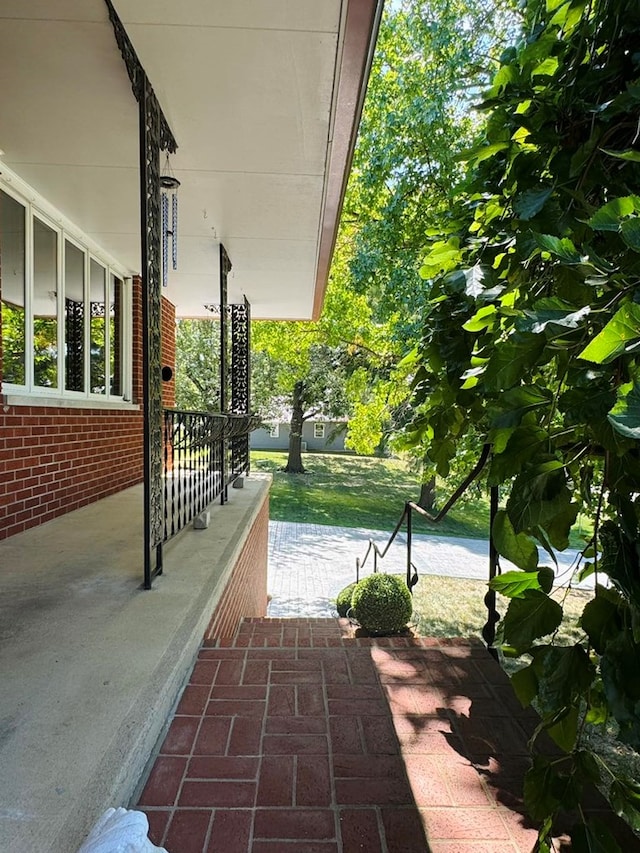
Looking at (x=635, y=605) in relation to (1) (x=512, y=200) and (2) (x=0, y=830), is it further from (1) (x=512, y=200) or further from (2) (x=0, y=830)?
(2) (x=0, y=830)

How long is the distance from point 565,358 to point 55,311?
4.72 metres

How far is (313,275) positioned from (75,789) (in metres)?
5.70

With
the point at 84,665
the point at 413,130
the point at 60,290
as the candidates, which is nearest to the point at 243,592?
the point at 84,665

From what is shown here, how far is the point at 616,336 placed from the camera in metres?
0.59

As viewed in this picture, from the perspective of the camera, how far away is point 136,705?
67.3 inches

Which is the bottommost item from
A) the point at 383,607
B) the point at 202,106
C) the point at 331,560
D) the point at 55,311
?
the point at 331,560

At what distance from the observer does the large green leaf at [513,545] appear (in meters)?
0.89

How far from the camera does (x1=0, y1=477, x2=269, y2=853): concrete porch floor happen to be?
1361 millimetres

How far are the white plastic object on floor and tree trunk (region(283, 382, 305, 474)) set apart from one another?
65.3 feet

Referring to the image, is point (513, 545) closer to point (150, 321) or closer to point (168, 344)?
point (150, 321)

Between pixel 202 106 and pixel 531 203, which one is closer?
pixel 531 203

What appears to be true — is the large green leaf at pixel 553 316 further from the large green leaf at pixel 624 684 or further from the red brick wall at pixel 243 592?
the red brick wall at pixel 243 592

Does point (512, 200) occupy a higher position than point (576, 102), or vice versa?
point (576, 102)

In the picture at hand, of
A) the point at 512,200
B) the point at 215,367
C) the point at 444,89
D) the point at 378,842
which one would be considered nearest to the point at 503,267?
the point at 512,200
